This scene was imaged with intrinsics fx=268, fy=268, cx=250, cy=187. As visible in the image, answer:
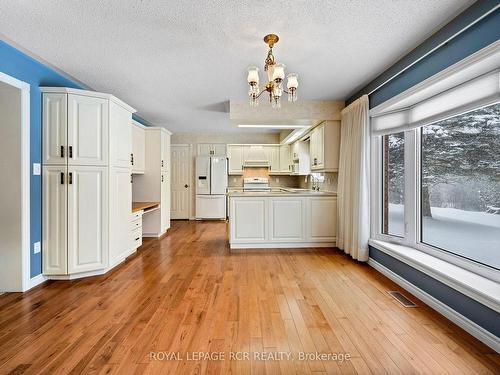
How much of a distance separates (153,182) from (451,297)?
487 centimetres

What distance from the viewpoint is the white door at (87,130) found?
3002 mm

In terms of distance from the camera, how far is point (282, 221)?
4516 mm

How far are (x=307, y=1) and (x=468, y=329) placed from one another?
8.95 ft

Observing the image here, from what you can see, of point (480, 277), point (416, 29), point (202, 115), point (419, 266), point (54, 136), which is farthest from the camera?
point (202, 115)

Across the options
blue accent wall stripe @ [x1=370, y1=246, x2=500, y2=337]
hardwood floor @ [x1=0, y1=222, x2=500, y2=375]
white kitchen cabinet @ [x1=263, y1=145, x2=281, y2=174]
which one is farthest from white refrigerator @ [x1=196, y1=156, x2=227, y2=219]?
blue accent wall stripe @ [x1=370, y1=246, x2=500, y2=337]

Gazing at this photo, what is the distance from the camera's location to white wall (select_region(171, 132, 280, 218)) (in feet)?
24.8

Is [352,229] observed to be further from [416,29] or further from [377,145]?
[416,29]

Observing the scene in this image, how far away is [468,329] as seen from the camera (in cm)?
203

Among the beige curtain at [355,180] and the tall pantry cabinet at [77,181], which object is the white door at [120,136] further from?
the beige curtain at [355,180]

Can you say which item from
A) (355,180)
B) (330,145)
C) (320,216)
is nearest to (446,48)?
(355,180)

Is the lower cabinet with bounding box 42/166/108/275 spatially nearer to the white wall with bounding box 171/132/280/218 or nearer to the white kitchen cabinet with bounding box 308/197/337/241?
the white kitchen cabinet with bounding box 308/197/337/241

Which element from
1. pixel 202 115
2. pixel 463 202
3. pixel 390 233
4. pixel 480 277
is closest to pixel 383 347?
pixel 480 277

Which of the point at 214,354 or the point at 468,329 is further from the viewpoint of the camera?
the point at 468,329

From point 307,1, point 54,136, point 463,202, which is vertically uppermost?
point 307,1
